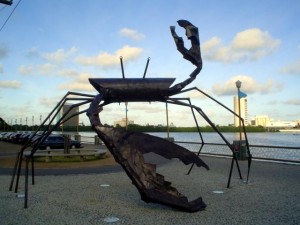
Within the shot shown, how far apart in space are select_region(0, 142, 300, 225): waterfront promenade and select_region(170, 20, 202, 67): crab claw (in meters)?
3.05

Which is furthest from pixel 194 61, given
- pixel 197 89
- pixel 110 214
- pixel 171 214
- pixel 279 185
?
pixel 279 185

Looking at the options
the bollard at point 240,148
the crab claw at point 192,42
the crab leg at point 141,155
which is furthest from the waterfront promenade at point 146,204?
the bollard at point 240,148

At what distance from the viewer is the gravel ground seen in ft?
20.8

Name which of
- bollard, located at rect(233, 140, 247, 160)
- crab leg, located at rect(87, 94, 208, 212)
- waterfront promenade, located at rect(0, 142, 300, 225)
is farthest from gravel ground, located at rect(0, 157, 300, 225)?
bollard, located at rect(233, 140, 247, 160)

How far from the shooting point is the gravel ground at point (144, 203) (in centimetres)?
634

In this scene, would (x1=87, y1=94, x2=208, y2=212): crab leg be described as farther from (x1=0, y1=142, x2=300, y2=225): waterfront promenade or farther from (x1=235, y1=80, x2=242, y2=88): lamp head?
(x1=235, y1=80, x2=242, y2=88): lamp head

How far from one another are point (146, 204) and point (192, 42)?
3648 millimetres

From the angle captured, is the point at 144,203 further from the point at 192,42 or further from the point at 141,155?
the point at 192,42

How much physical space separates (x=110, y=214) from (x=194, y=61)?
3.47 metres

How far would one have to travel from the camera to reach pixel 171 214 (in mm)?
6586

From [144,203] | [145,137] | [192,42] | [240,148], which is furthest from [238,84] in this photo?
[145,137]

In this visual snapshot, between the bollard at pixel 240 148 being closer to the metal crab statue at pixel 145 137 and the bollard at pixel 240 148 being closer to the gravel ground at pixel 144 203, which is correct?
the gravel ground at pixel 144 203

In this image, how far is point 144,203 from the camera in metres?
7.67

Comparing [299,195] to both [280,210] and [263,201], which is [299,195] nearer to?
[263,201]
